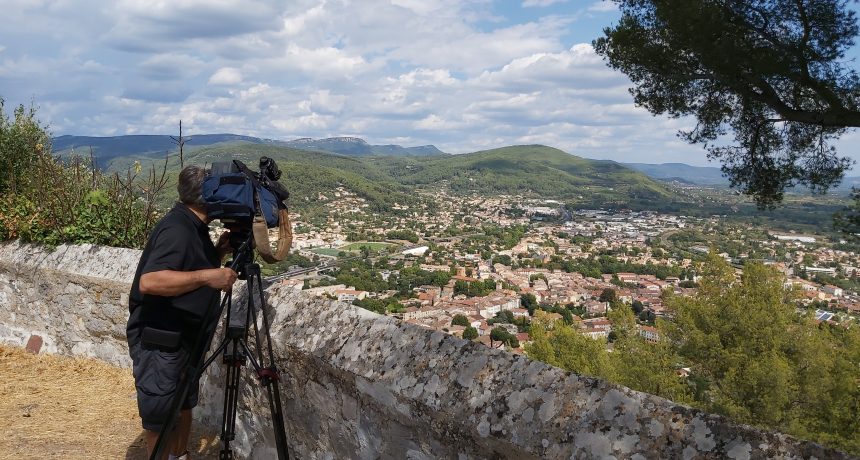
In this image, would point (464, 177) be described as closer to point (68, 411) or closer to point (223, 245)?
point (68, 411)

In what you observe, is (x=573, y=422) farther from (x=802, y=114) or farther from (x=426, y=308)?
(x=426, y=308)

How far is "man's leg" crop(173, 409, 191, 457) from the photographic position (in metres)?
2.77

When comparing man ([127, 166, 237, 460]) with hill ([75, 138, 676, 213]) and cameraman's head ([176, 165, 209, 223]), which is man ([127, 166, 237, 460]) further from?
hill ([75, 138, 676, 213])

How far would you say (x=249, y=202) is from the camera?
2371 millimetres

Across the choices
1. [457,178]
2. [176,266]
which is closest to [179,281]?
[176,266]

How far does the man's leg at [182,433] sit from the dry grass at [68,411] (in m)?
0.43

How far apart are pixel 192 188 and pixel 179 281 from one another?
51cm

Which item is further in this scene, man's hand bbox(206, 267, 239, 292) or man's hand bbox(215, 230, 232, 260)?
man's hand bbox(215, 230, 232, 260)

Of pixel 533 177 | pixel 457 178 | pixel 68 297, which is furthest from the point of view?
pixel 457 178

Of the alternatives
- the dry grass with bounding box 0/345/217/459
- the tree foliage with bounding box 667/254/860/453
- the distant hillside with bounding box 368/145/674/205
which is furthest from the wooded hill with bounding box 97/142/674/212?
the dry grass with bounding box 0/345/217/459

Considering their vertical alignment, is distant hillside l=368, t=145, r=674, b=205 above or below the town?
above

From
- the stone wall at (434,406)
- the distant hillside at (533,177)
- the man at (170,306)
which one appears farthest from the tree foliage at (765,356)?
the distant hillside at (533,177)

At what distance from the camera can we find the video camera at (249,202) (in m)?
2.36

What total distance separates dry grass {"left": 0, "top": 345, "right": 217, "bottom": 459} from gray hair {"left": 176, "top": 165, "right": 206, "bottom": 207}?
159cm
